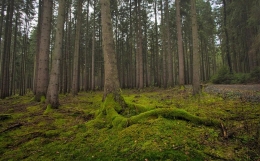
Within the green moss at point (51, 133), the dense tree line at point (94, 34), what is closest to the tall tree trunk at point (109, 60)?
the dense tree line at point (94, 34)

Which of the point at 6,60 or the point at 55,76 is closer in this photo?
the point at 55,76

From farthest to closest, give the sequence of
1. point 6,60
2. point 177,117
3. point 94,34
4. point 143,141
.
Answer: point 94,34 → point 6,60 → point 177,117 → point 143,141

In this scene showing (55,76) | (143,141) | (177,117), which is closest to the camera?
(143,141)

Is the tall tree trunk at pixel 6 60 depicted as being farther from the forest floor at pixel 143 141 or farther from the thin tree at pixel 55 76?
the forest floor at pixel 143 141

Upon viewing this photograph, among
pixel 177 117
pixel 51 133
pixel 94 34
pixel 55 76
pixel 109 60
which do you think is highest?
pixel 94 34

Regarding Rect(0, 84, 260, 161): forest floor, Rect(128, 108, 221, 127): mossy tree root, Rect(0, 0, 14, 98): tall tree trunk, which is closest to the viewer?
Rect(0, 84, 260, 161): forest floor

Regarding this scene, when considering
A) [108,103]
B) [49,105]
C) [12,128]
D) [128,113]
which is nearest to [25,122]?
[12,128]

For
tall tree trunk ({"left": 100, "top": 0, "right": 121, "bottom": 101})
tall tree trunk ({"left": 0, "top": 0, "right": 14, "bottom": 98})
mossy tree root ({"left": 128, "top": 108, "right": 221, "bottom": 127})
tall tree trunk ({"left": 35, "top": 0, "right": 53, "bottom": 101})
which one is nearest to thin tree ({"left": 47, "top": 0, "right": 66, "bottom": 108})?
tall tree trunk ({"left": 35, "top": 0, "right": 53, "bottom": 101})

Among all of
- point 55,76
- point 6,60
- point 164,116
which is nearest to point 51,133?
point 164,116

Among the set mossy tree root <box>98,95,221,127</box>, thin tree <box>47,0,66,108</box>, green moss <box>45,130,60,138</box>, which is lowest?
green moss <box>45,130,60,138</box>

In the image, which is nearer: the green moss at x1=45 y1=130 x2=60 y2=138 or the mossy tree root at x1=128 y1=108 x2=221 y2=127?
the mossy tree root at x1=128 y1=108 x2=221 y2=127

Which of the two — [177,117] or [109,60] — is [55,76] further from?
[177,117]

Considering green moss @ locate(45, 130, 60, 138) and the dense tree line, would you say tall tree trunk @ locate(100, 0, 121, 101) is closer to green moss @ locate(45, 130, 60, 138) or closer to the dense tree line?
the dense tree line

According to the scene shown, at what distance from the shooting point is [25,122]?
15.3ft
